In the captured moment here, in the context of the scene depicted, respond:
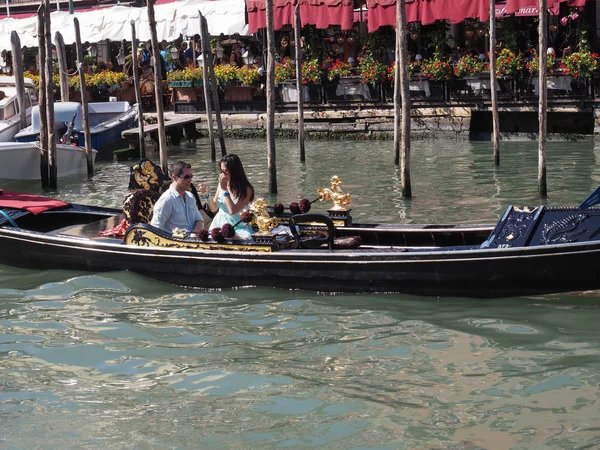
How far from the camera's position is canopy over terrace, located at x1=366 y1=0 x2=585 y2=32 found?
1841 cm

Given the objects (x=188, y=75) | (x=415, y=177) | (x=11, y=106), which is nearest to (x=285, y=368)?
(x=415, y=177)

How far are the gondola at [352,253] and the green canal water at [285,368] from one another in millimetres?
117

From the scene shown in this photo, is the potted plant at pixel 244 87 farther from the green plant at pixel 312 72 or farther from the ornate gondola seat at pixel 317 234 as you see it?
the ornate gondola seat at pixel 317 234

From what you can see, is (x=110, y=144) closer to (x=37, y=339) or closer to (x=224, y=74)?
(x=224, y=74)

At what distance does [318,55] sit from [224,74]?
2.05 metres

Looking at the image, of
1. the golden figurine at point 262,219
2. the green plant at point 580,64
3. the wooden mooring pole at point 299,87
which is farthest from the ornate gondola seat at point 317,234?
the green plant at point 580,64

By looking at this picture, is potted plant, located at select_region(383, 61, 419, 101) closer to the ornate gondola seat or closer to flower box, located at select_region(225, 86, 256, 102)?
flower box, located at select_region(225, 86, 256, 102)

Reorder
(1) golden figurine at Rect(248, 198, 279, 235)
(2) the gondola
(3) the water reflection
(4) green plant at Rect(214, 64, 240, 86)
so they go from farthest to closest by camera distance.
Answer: (4) green plant at Rect(214, 64, 240, 86)
(3) the water reflection
(1) golden figurine at Rect(248, 198, 279, 235)
(2) the gondola

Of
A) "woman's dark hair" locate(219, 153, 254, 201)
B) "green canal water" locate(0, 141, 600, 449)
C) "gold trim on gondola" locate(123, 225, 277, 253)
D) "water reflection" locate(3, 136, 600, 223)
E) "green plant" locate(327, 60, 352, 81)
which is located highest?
"green plant" locate(327, 60, 352, 81)

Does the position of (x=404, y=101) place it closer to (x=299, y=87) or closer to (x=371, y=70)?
(x=299, y=87)

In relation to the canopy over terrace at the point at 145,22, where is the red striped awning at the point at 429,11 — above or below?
below

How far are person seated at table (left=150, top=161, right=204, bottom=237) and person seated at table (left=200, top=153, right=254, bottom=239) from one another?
10.7 inches

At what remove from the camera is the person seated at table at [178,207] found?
8273mm

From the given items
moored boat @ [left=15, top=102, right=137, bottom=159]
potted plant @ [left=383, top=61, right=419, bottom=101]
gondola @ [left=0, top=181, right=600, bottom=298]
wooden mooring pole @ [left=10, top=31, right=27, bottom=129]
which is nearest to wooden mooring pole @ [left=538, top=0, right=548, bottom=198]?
gondola @ [left=0, top=181, right=600, bottom=298]
